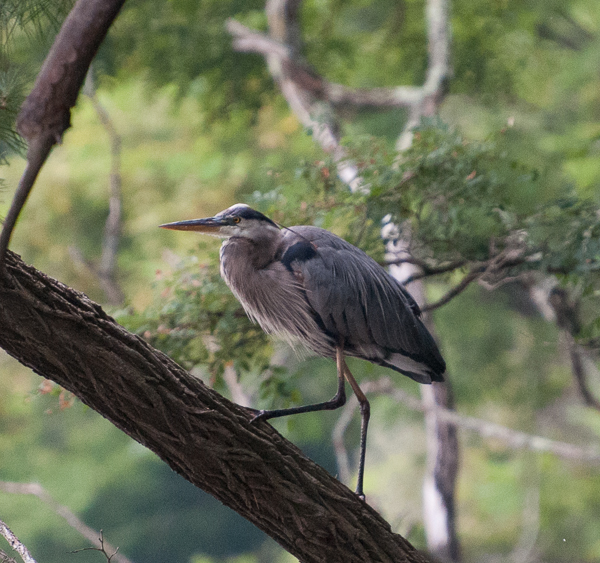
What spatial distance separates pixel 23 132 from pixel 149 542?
4804 millimetres

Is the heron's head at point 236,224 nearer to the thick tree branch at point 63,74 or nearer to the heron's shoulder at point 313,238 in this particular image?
the heron's shoulder at point 313,238

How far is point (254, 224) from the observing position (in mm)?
1505

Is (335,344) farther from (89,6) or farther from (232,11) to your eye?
(232,11)

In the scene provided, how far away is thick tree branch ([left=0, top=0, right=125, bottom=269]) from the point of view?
26.4 inches

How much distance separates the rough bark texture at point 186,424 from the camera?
102 cm

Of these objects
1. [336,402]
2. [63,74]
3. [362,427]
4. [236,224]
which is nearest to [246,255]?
[236,224]

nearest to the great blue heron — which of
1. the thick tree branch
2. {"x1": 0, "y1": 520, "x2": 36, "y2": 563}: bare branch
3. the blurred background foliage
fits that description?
{"x1": 0, "y1": 520, "x2": 36, "y2": 563}: bare branch

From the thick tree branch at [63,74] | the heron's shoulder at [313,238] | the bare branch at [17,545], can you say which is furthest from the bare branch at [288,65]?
the thick tree branch at [63,74]

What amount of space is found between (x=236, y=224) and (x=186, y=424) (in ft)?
1.73

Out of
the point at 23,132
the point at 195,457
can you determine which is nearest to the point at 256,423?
the point at 195,457

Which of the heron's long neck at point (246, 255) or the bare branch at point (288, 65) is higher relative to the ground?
the bare branch at point (288, 65)

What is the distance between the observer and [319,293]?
1534 millimetres

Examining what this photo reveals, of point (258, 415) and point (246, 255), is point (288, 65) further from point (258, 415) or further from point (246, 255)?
point (258, 415)

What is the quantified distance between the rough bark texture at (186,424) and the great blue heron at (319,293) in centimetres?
24
